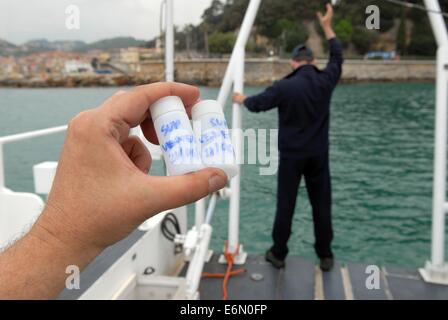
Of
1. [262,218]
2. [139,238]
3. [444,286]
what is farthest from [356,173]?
[139,238]

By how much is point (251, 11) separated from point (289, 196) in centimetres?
130

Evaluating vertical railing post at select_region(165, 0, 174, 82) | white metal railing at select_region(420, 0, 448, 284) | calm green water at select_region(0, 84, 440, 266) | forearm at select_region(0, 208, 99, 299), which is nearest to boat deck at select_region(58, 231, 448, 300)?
white metal railing at select_region(420, 0, 448, 284)

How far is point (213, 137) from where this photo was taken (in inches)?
31.0

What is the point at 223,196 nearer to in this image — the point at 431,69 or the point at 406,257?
the point at 406,257

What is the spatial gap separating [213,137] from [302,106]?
2239mm

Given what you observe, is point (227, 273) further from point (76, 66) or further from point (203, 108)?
point (203, 108)

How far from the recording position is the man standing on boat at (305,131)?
2.94 m

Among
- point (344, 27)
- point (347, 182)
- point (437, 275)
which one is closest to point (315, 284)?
point (437, 275)

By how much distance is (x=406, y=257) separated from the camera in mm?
6312

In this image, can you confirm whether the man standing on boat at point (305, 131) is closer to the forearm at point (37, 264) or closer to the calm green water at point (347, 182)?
the calm green water at point (347, 182)

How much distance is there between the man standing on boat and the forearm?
2313 mm

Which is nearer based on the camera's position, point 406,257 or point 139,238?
point 139,238

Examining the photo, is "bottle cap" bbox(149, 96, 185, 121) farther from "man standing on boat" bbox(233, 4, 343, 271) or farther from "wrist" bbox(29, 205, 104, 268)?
"man standing on boat" bbox(233, 4, 343, 271)

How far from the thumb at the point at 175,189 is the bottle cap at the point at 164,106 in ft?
0.41
